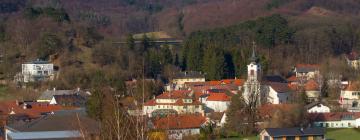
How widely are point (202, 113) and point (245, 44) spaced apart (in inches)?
516

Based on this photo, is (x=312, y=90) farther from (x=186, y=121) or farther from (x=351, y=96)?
(x=186, y=121)

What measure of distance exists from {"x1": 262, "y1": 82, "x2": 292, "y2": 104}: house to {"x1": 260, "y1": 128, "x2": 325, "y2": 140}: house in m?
7.44

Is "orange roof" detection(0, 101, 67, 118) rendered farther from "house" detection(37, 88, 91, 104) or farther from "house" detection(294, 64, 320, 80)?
"house" detection(294, 64, 320, 80)

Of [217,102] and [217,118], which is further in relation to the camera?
[217,102]

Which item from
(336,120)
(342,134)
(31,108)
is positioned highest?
(31,108)

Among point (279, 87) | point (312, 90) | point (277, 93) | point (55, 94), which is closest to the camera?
point (277, 93)

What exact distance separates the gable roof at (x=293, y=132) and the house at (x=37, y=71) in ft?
50.4

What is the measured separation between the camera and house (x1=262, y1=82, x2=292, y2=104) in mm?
34250

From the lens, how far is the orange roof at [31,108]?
31.4 m

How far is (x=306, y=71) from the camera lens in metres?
41.5

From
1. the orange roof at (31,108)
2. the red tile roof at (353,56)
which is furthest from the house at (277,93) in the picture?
the red tile roof at (353,56)

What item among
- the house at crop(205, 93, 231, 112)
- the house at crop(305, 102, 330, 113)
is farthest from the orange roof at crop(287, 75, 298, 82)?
the house at crop(305, 102, 330, 113)

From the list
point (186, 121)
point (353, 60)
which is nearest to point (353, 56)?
point (353, 60)

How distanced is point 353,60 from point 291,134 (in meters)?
18.7
